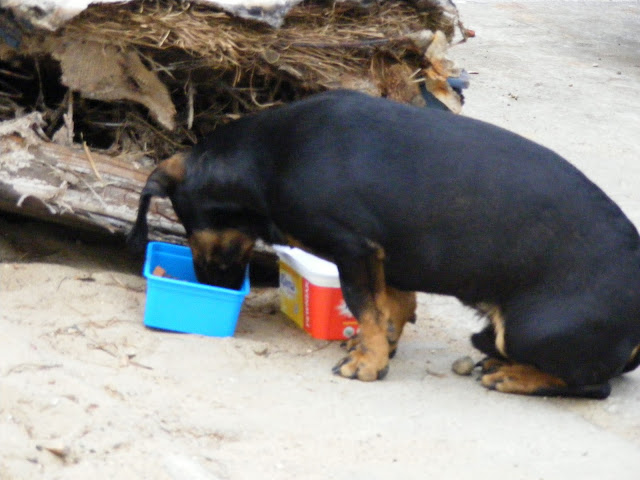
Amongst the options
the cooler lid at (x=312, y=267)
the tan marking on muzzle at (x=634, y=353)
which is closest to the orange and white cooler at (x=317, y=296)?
the cooler lid at (x=312, y=267)

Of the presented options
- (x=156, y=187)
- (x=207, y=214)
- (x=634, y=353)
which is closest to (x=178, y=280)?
(x=207, y=214)

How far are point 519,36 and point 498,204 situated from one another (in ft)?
28.7

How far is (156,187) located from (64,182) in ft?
1.85

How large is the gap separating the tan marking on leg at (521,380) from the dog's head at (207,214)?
131 centimetres

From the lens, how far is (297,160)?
15.1 ft

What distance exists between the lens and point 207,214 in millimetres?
4938

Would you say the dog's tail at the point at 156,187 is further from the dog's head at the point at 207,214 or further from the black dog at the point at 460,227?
the black dog at the point at 460,227

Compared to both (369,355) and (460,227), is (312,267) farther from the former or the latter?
(460,227)

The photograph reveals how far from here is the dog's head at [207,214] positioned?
4.86 meters

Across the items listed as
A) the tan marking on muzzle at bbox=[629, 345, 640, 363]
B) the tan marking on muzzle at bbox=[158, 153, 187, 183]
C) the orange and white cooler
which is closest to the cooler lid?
the orange and white cooler

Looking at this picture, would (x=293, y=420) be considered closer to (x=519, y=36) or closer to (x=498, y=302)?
(x=498, y=302)

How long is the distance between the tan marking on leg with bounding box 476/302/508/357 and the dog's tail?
5.04 ft

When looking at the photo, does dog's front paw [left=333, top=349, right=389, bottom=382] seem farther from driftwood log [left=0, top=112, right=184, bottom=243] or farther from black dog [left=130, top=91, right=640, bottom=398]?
driftwood log [left=0, top=112, right=184, bottom=243]

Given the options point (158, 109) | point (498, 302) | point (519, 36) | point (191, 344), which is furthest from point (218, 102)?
point (519, 36)
